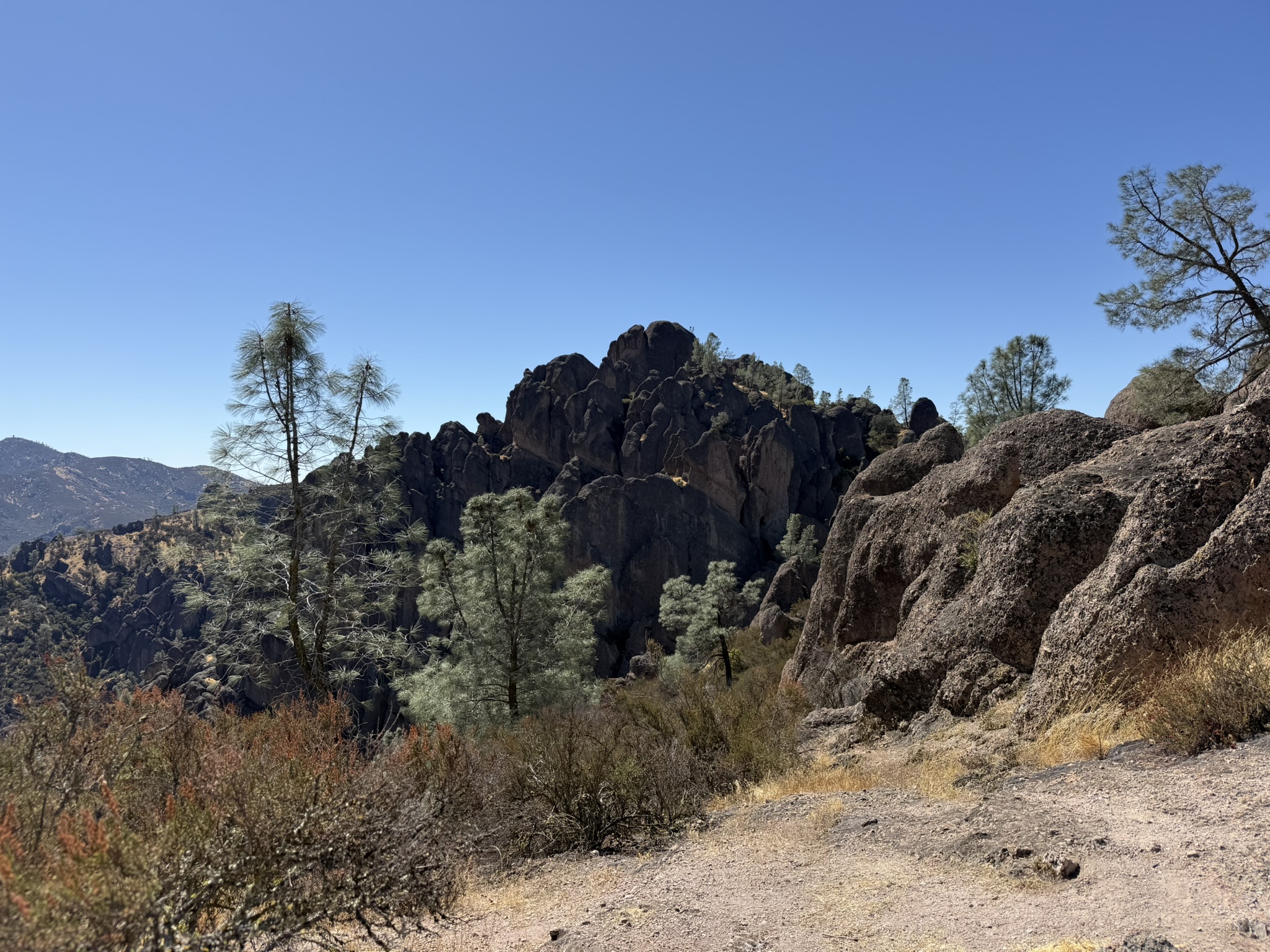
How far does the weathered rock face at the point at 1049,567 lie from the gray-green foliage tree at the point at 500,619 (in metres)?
6.49

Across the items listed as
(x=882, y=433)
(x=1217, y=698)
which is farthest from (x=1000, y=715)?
(x=882, y=433)

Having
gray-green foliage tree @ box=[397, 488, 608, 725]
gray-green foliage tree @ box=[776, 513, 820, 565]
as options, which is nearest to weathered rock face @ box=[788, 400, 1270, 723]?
gray-green foliage tree @ box=[397, 488, 608, 725]

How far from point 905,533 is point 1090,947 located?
9.33 meters

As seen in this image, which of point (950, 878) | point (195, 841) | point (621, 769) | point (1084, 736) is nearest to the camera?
point (195, 841)

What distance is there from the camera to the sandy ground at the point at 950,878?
346 centimetres

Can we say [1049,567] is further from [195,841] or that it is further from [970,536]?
[195,841]

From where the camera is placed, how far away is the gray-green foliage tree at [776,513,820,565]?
152 feet

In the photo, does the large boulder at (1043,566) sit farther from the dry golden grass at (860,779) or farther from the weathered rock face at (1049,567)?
the dry golden grass at (860,779)

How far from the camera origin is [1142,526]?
6.81 m

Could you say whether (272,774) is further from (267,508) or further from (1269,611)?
(267,508)

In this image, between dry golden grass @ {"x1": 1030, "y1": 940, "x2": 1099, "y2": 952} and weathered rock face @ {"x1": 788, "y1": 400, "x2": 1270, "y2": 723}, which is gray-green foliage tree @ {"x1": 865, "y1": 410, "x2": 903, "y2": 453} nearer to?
weathered rock face @ {"x1": 788, "y1": 400, "x2": 1270, "y2": 723}

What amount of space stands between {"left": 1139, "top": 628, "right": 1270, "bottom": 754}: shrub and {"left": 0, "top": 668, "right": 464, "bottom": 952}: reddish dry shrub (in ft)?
17.9

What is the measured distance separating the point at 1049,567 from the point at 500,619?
12.3 meters

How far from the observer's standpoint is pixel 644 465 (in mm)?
62438
